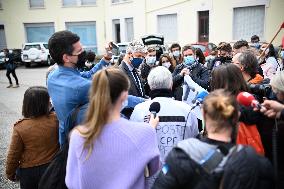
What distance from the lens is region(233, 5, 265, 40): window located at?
1669 cm

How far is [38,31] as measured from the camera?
29406mm

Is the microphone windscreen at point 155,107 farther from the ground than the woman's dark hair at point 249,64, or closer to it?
closer to it

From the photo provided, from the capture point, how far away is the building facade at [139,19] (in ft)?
55.5

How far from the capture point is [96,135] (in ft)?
6.86

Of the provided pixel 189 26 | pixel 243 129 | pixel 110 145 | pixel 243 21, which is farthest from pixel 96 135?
pixel 189 26

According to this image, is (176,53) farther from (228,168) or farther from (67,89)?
(228,168)

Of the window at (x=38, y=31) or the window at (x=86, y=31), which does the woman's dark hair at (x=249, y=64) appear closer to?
the window at (x=86, y=31)

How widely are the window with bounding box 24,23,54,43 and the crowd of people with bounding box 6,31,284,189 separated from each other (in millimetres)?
27457

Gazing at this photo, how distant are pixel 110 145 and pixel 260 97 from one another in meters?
1.87

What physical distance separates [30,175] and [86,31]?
27022mm

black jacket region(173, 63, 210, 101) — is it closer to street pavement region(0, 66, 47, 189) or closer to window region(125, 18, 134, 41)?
street pavement region(0, 66, 47, 189)

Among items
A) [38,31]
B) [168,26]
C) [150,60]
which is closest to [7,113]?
[150,60]

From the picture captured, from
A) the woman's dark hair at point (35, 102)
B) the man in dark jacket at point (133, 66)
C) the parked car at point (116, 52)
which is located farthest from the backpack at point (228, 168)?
the parked car at point (116, 52)

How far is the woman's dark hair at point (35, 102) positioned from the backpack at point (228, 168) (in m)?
1.87
